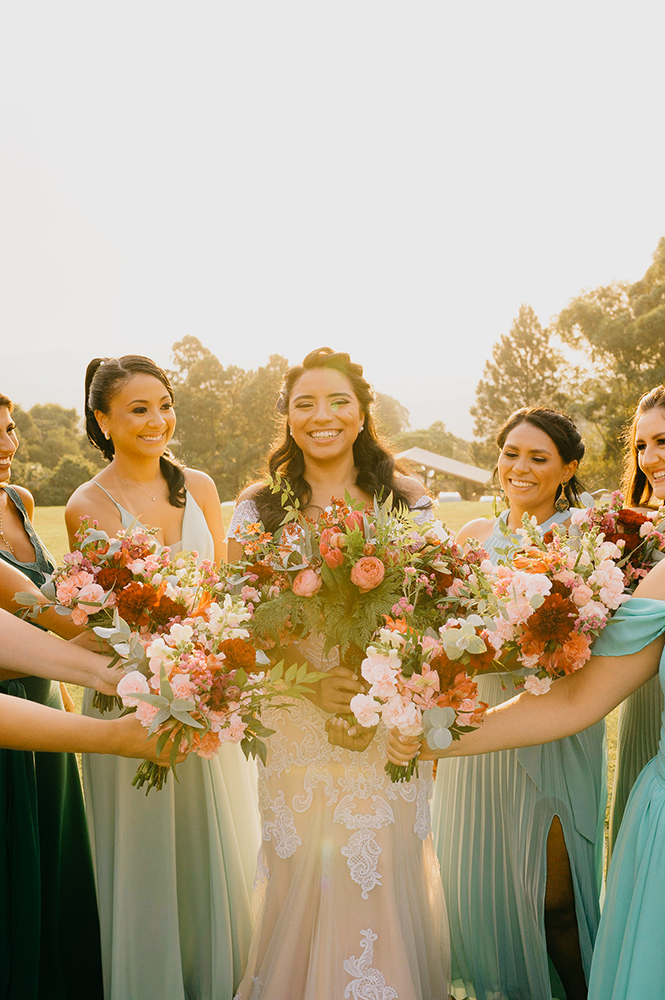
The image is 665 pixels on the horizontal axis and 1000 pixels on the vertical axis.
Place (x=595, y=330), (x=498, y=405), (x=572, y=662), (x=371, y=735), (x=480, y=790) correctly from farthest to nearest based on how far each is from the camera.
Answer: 1. (x=498, y=405)
2. (x=595, y=330)
3. (x=480, y=790)
4. (x=371, y=735)
5. (x=572, y=662)

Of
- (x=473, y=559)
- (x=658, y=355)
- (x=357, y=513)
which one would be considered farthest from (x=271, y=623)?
(x=658, y=355)

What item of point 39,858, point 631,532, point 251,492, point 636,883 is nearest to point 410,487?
point 251,492

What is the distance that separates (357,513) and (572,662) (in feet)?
3.13

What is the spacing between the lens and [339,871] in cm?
311

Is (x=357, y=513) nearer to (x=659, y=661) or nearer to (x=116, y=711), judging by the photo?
(x=659, y=661)

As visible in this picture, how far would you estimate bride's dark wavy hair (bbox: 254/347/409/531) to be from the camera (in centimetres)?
403

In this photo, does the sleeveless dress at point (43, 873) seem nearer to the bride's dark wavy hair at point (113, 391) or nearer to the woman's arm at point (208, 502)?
the bride's dark wavy hair at point (113, 391)

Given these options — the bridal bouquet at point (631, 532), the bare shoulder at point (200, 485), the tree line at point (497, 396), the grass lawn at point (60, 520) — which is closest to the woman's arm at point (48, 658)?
the bare shoulder at point (200, 485)

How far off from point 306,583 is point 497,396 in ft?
203

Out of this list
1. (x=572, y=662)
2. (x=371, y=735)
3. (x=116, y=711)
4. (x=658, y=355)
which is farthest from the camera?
(x=658, y=355)

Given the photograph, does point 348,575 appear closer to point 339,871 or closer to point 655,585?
point 655,585

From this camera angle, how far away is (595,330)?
44.3 metres

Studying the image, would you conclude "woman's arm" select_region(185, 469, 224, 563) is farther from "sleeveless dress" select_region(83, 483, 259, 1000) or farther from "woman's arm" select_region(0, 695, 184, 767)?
"woman's arm" select_region(0, 695, 184, 767)

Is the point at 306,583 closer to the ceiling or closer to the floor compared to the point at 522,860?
closer to the ceiling
